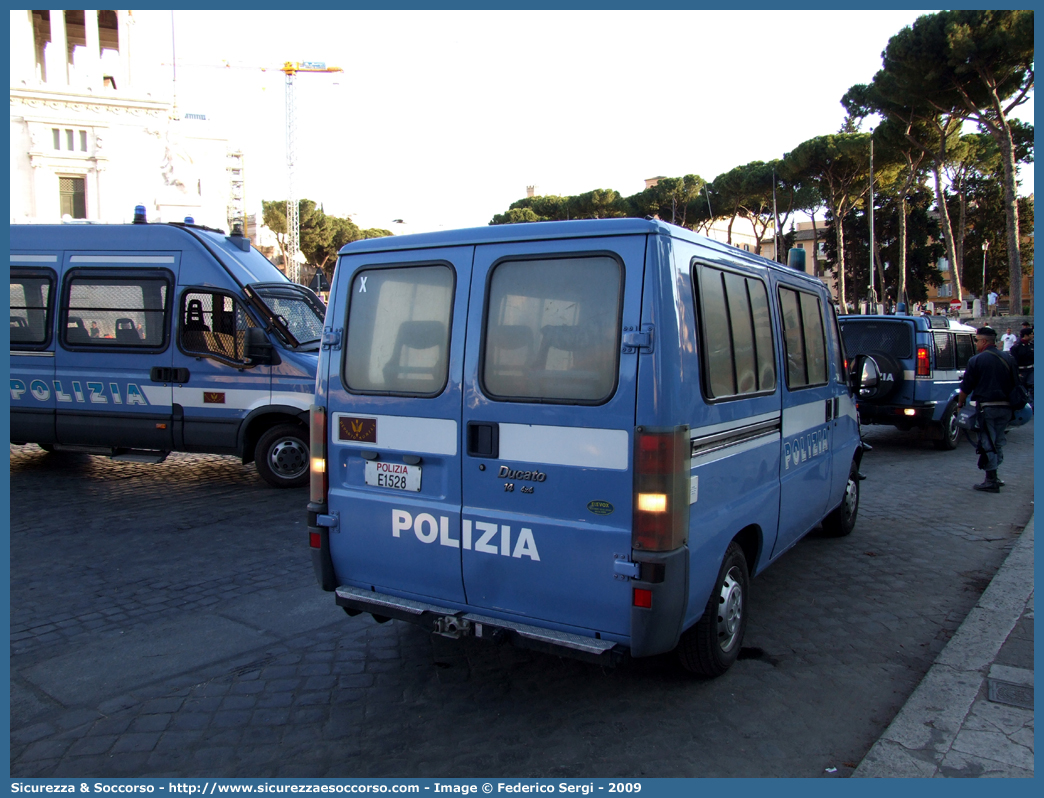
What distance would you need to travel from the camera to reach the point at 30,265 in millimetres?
8977

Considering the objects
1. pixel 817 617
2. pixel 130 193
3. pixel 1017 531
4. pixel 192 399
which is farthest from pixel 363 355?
pixel 130 193

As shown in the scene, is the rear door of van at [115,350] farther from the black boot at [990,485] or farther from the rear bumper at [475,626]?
the black boot at [990,485]

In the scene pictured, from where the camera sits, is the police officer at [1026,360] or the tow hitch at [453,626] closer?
the tow hitch at [453,626]

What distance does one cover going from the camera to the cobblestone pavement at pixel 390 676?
314 centimetres

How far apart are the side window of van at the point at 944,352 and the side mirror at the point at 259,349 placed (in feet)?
31.4

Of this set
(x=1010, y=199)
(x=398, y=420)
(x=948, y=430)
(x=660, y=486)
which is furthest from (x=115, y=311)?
(x=1010, y=199)

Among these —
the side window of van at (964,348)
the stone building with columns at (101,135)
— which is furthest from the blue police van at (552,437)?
the stone building with columns at (101,135)

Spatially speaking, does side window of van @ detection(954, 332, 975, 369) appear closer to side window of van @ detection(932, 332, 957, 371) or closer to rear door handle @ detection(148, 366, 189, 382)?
side window of van @ detection(932, 332, 957, 371)

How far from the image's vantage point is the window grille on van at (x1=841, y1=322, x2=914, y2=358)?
36.3 feet

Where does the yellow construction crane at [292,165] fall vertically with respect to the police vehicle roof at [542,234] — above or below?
above

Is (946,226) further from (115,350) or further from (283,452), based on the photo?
(115,350)

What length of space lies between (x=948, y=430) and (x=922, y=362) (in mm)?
1491

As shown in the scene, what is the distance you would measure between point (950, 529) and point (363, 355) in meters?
5.93
